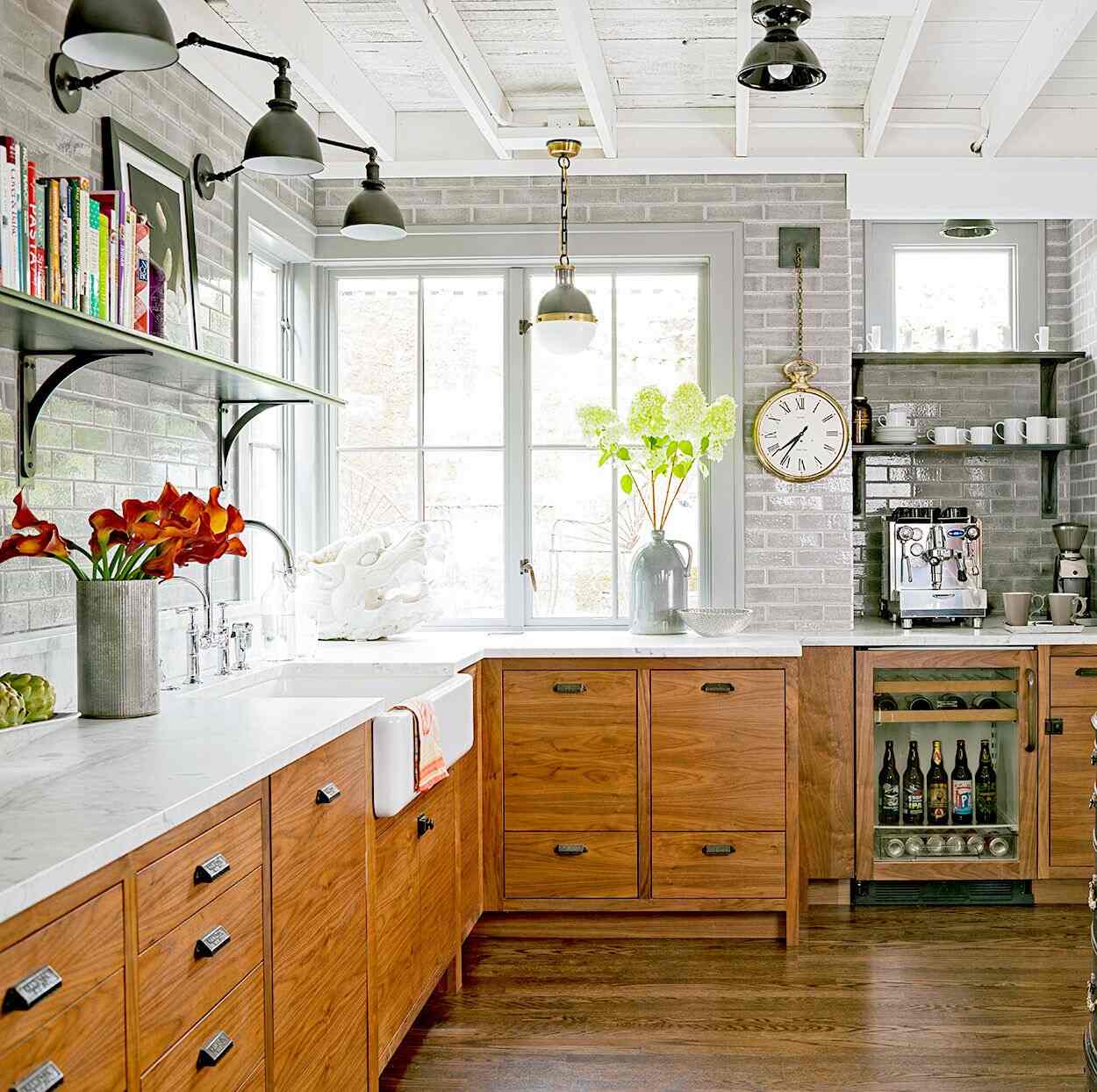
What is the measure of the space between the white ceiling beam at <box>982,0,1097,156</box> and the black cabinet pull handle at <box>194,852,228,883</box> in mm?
2833

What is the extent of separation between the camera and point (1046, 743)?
3969 mm

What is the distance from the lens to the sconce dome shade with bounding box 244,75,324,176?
8.50ft

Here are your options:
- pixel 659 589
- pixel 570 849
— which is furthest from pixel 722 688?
pixel 570 849

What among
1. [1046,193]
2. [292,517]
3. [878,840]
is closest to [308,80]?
[292,517]

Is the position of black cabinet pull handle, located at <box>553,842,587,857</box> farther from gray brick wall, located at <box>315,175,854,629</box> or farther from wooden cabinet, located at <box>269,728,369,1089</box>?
wooden cabinet, located at <box>269,728,369,1089</box>

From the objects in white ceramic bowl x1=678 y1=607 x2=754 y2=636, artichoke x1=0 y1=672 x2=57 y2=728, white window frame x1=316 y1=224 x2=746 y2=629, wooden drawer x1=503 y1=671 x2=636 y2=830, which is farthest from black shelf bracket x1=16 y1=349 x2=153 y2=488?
white ceramic bowl x1=678 y1=607 x2=754 y2=636

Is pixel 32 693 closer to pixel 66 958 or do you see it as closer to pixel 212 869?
pixel 212 869

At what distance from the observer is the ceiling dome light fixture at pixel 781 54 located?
2.63 metres

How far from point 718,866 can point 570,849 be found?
46 cm

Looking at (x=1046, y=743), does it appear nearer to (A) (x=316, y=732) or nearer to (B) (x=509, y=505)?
(B) (x=509, y=505)

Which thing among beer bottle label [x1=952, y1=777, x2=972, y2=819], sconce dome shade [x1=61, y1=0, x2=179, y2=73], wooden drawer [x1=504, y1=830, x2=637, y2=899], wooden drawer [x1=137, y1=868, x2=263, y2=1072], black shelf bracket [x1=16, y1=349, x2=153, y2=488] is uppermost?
sconce dome shade [x1=61, y1=0, x2=179, y2=73]

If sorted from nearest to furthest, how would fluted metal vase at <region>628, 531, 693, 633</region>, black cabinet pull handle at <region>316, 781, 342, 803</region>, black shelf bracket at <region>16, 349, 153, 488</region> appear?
black cabinet pull handle at <region>316, 781, 342, 803</region> < black shelf bracket at <region>16, 349, 153, 488</region> < fluted metal vase at <region>628, 531, 693, 633</region>

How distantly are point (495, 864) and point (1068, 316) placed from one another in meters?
3.05

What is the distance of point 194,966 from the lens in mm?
1614
